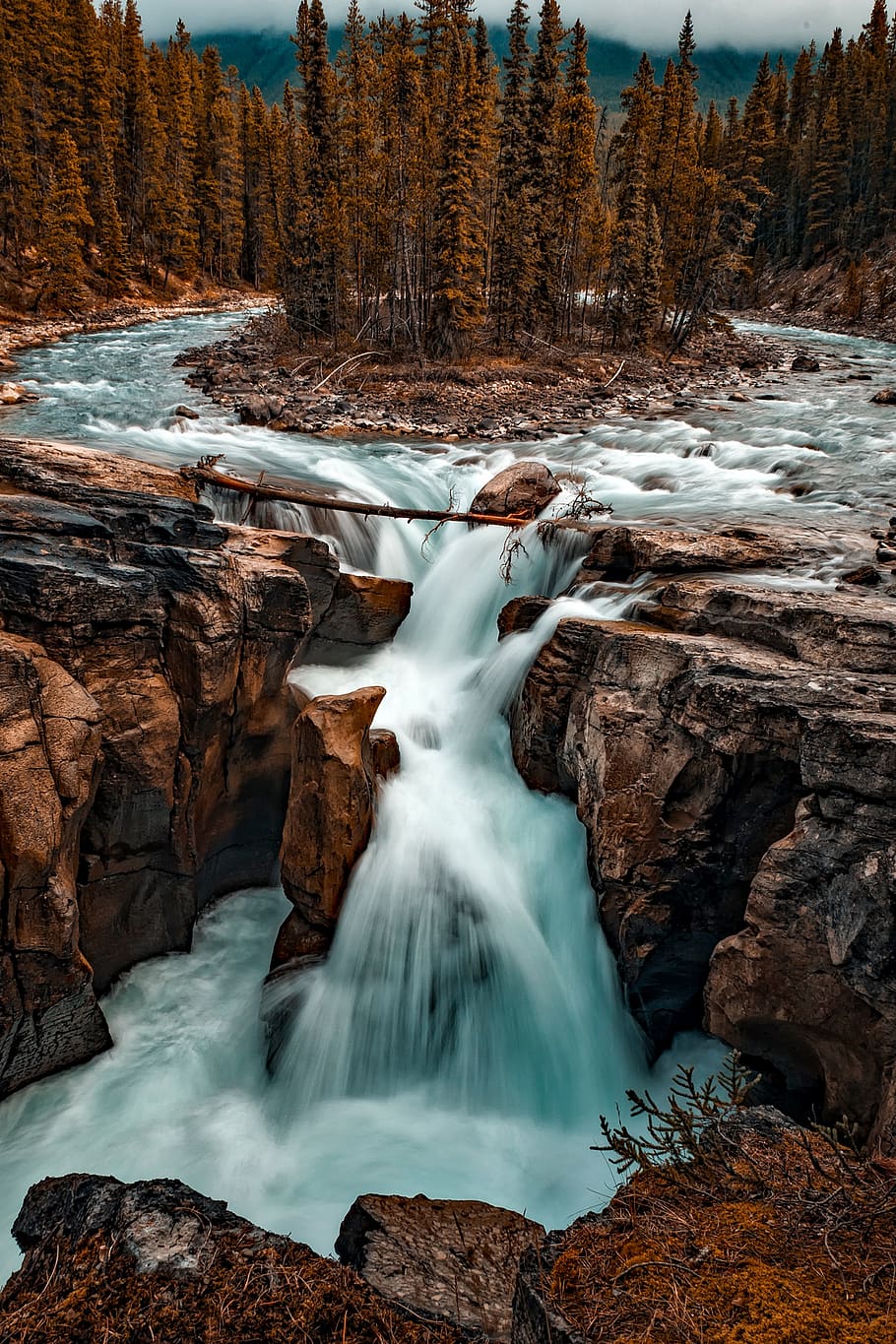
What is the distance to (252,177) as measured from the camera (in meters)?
67.1

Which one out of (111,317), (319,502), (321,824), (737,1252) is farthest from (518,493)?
(111,317)

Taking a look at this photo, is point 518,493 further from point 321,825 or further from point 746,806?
point 746,806

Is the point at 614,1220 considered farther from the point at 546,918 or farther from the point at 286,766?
the point at 286,766

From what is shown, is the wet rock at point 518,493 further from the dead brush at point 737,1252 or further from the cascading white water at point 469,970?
the dead brush at point 737,1252

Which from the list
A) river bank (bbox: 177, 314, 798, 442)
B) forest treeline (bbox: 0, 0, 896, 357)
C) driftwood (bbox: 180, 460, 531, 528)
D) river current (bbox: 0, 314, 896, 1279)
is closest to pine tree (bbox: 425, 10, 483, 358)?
forest treeline (bbox: 0, 0, 896, 357)

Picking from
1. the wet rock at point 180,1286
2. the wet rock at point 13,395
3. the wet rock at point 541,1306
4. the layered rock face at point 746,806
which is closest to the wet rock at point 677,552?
the layered rock face at point 746,806

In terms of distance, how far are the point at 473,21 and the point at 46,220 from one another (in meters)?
23.9

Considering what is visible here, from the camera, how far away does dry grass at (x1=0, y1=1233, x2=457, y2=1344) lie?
282 centimetres

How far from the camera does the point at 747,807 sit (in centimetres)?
662

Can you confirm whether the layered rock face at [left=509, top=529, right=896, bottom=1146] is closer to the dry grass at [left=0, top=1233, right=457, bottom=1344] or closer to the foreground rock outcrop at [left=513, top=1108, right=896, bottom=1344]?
the foreground rock outcrop at [left=513, top=1108, right=896, bottom=1344]

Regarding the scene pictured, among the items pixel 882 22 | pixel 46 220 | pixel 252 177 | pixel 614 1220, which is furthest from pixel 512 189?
pixel 882 22

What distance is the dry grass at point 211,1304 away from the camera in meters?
2.82

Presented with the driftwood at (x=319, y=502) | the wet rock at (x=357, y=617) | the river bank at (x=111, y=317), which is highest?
the river bank at (x=111, y=317)

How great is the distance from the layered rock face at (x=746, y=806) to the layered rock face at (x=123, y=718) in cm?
345
